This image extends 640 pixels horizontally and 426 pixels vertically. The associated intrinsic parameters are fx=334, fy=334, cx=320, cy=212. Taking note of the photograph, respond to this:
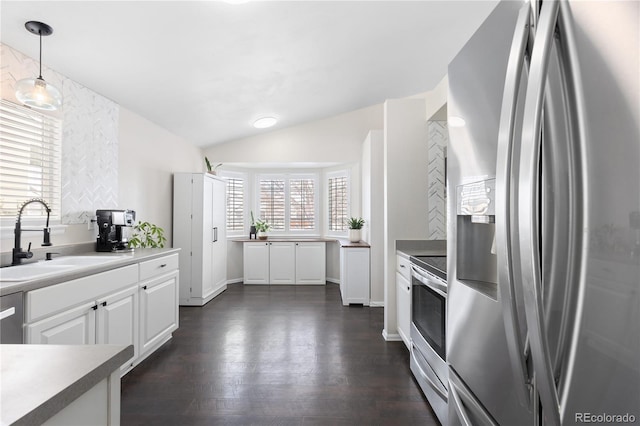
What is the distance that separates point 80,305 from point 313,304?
2.92 meters

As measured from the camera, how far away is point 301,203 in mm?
6234

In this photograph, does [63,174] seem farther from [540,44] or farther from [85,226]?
[540,44]

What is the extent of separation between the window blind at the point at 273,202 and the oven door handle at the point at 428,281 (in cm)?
396

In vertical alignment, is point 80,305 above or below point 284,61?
below

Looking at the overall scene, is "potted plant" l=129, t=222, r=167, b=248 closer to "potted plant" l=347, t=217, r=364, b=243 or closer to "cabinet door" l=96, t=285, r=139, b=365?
"cabinet door" l=96, t=285, r=139, b=365

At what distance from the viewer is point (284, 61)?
9.81 feet

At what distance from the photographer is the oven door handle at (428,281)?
1.88m

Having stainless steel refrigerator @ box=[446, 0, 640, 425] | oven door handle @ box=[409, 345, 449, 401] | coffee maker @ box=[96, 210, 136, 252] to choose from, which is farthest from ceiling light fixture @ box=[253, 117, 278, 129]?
stainless steel refrigerator @ box=[446, 0, 640, 425]

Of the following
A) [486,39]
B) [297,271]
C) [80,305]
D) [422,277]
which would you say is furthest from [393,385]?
[297,271]

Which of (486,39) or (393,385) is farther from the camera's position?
(393,385)

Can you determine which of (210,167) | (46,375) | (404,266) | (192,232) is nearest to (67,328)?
(46,375)

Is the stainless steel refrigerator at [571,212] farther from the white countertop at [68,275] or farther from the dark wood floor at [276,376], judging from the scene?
the white countertop at [68,275]

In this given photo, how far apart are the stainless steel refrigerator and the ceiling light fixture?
414 cm

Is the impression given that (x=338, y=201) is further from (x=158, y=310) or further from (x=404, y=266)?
(x=158, y=310)
